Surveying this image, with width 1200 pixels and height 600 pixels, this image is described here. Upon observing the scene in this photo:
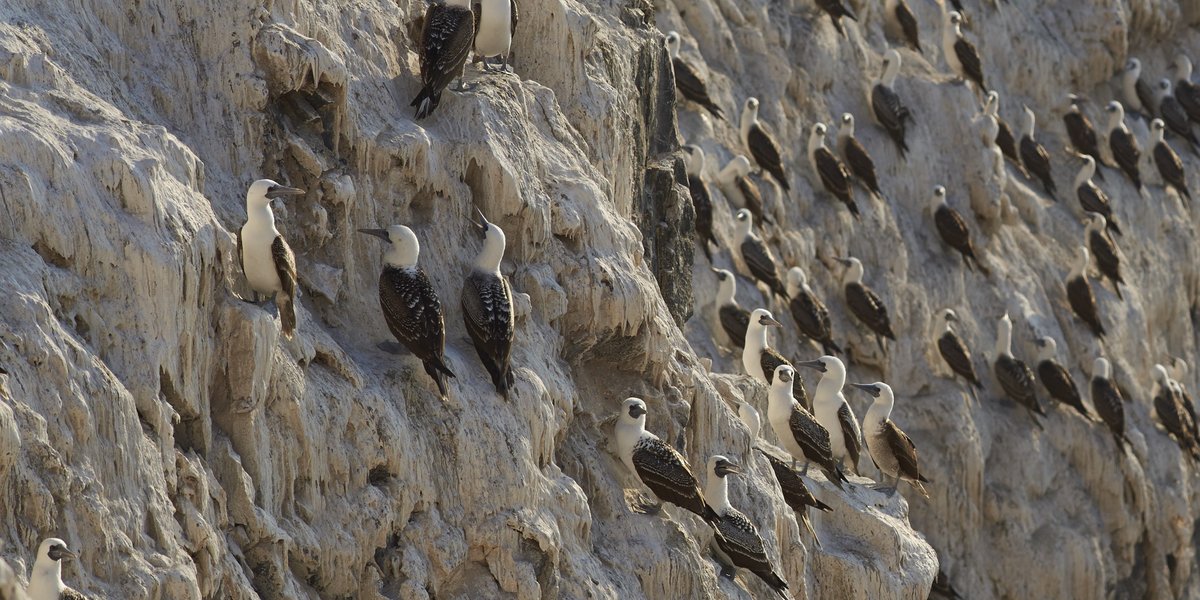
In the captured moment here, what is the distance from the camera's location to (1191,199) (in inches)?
1133

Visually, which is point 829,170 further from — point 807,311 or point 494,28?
point 494,28

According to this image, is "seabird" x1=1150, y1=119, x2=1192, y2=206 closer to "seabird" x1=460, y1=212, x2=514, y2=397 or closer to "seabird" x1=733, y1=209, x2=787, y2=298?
"seabird" x1=733, y1=209, x2=787, y2=298

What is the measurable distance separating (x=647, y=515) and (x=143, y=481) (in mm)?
4790

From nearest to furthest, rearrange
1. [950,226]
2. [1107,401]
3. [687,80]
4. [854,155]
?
[687,80] < [854,155] < [950,226] < [1107,401]

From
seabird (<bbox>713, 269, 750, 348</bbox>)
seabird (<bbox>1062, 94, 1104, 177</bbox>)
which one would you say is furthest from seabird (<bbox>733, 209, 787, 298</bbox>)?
seabird (<bbox>1062, 94, 1104, 177</bbox>)

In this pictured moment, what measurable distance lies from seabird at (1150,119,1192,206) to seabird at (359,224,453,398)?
64.4 feet

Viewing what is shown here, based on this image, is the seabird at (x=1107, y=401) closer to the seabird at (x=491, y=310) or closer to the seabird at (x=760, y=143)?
the seabird at (x=760, y=143)

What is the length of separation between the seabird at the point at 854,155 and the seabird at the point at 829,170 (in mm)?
269

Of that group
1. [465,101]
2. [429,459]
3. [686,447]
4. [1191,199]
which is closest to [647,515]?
[686,447]

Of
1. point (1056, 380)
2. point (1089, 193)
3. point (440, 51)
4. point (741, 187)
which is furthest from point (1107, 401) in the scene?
point (440, 51)

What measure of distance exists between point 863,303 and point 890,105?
3.56 metres

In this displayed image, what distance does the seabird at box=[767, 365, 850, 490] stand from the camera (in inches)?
599

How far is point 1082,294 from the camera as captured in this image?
80.5ft

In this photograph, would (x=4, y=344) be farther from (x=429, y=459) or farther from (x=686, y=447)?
(x=686, y=447)
